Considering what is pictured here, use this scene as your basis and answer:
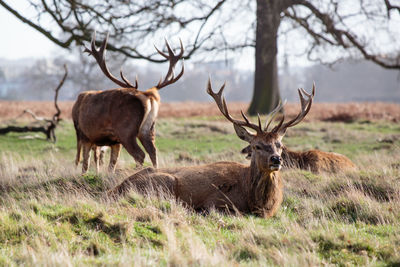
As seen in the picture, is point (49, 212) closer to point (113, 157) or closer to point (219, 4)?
point (113, 157)

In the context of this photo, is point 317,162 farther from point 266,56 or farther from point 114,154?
point 266,56

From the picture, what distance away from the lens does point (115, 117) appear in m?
7.80

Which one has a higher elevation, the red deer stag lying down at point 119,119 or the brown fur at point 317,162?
the red deer stag lying down at point 119,119

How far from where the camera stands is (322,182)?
7.00 meters

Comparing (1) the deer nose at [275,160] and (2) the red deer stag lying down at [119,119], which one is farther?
(2) the red deer stag lying down at [119,119]

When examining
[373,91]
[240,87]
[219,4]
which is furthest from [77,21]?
[240,87]

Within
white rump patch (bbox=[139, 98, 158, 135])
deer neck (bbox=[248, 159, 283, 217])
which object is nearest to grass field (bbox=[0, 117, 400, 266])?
deer neck (bbox=[248, 159, 283, 217])

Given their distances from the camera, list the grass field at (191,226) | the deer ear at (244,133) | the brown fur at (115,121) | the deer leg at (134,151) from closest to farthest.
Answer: the grass field at (191,226), the deer ear at (244,133), the deer leg at (134,151), the brown fur at (115,121)

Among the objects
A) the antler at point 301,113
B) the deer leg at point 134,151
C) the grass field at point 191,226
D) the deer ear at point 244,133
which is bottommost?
the grass field at point 191,226

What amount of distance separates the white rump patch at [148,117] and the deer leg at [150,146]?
73 millimetres

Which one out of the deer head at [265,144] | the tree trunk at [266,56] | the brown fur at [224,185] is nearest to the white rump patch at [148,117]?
the brown fur at [224,185]

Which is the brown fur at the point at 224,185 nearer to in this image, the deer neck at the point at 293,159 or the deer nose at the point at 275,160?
the deer nose at the point at 275,160

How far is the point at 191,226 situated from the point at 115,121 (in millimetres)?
3298

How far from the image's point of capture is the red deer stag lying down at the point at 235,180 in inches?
226
